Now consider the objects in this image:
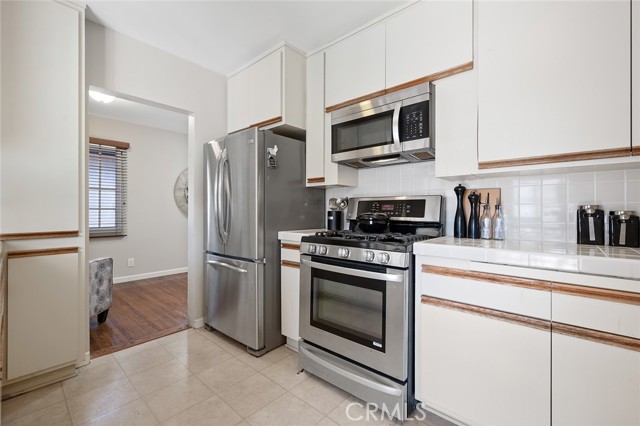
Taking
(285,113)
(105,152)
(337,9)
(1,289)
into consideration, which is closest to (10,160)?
(1,289)

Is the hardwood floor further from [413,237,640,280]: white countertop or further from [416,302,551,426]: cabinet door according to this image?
[413,237,640,280]: white countertop

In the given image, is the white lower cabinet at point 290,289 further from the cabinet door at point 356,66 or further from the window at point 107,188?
the window at point 107,188

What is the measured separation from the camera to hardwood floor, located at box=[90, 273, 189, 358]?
2.39 meters

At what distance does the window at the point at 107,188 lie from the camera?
4043 mm

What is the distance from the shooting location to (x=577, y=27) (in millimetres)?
1270

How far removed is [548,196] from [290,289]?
1.80m

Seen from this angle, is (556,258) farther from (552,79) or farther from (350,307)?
(350,307)

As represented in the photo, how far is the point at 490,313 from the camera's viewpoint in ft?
4.08

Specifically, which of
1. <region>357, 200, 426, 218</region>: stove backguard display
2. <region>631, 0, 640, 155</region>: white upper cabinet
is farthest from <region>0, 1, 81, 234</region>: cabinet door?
<region>631, 0, 640, 155</region>: white upper cabinet

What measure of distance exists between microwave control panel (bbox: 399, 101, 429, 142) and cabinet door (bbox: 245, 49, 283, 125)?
41.1 inches

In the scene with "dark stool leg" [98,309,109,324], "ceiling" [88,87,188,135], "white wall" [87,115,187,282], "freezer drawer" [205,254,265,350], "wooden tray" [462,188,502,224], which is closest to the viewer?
"wooden tray" [462,188,502,224]

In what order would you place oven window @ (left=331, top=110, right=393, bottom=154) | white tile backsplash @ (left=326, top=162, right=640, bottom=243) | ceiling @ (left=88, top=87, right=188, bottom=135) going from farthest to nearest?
ceiling @ (left=88, top=87, right=188, bottom=135), oven window @ (left=331, top=110, right=393, bottom=154), white tile backsplash @ (left=326, top=162, right=640, bottom=243)

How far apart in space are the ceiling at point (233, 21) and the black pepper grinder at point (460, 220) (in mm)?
1309

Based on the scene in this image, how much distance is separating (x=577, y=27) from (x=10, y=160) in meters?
3.13
